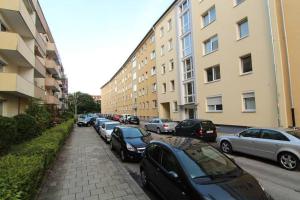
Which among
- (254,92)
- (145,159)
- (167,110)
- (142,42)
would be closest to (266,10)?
(254,92)

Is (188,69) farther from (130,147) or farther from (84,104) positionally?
(84,104)

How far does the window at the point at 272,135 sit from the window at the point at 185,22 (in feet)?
57.0

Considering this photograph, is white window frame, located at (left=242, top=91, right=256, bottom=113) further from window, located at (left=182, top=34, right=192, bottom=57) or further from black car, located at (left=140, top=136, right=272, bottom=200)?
black car, located at (left=140, top=136, right=272, bottom=200)

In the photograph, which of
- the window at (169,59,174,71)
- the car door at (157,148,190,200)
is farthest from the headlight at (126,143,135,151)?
the window at (169,59,174,71)

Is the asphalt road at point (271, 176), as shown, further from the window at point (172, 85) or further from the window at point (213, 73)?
the window at point (172, 85)

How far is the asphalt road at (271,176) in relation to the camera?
562 centimetres

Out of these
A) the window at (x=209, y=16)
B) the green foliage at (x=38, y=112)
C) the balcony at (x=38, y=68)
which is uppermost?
the window at (x=209, y=16)

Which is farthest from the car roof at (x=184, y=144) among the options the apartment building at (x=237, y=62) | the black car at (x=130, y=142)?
the apartment building at (x=237, y=62)

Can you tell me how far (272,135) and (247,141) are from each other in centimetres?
113

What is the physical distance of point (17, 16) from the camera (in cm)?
1465

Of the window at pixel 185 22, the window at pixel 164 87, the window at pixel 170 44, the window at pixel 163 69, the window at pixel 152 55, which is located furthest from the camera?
the window at pixel 152 55

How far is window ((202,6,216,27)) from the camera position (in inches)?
779

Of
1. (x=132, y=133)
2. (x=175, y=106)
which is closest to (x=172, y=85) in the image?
(x=175, y=106)

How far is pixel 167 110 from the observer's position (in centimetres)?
3203
